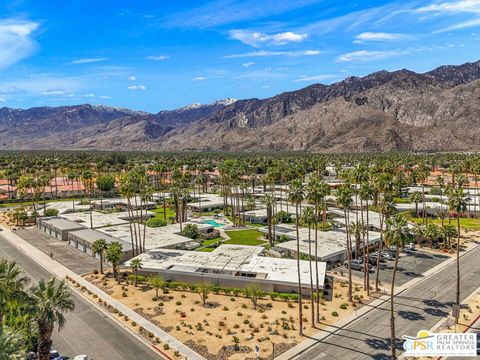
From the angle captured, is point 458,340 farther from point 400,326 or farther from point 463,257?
point 463,257

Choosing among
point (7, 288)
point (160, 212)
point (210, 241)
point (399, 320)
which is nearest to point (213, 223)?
point (210, 241)

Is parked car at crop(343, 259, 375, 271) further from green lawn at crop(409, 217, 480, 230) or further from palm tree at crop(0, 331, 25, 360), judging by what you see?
palm tree at crop(0, 331, 25, 360)

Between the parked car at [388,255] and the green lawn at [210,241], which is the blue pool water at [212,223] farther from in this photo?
the parked car at [388,255]

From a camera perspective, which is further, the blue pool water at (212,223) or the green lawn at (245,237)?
the blue pool water at (212,223)

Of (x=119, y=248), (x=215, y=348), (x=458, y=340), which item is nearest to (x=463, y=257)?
(x=458, y=340)

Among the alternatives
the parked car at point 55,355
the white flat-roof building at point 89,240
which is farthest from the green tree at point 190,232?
the parked car at point 55,355

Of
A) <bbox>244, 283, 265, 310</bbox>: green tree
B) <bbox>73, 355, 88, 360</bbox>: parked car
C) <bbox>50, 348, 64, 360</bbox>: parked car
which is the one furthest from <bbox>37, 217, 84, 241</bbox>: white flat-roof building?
<bbox>73, 355, 88, 360</bbox>: parked car
